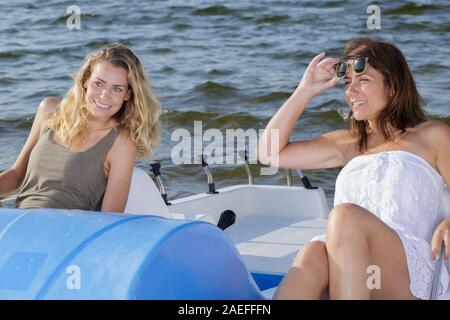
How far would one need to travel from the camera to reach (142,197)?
13.1ft

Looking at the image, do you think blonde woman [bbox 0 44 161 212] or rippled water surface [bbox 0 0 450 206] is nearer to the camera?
blonde woman [bbox 0 44 161 212]

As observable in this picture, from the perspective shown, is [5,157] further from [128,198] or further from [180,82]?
[128,198]

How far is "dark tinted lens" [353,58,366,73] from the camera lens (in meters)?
3.40

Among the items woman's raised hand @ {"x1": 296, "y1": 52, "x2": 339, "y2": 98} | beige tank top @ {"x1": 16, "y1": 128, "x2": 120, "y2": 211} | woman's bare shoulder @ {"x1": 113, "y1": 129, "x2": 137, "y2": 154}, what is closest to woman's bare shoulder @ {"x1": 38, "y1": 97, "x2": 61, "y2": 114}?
beige tank top @ {"x1": 16, "y1": 128, "x2": 120, "y2": 211}

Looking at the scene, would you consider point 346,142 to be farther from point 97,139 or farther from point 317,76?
point 97,139

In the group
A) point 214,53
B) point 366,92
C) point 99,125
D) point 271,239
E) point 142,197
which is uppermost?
point 366,92

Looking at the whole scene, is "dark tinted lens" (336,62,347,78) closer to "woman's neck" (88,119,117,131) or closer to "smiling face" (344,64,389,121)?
"smiling face" (344,64,389,121)

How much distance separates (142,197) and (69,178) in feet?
1.52

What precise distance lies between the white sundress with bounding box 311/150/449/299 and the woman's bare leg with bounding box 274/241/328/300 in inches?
5.9

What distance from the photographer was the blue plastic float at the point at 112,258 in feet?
8.14

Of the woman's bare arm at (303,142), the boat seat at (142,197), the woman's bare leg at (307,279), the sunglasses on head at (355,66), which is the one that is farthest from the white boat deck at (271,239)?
the woman's bare leg at (307,279)

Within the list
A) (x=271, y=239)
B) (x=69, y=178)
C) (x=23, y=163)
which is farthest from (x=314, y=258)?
(x=271, y=239)
